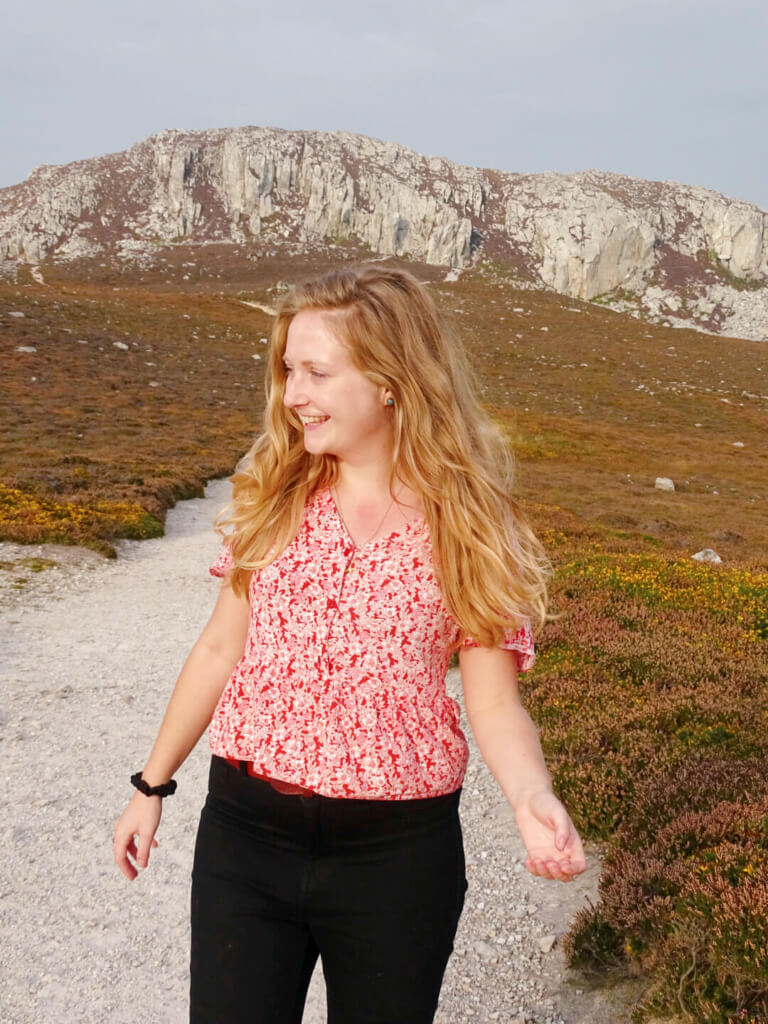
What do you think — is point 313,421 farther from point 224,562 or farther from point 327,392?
point 224,562

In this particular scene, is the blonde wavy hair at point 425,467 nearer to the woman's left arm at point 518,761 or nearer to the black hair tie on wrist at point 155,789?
the woman's left arm at point 518,761

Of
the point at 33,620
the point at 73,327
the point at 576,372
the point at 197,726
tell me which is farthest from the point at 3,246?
the point at 197,726

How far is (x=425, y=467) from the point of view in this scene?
236 centimetres

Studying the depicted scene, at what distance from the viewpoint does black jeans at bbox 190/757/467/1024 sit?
6.72 feet

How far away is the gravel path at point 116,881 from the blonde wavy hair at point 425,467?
298 cm

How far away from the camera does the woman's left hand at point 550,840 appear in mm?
1833

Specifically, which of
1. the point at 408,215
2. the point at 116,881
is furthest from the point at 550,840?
the point at 408,215

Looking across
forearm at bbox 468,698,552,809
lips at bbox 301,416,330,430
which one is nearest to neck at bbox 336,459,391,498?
lips at bbox 301,416,330,430

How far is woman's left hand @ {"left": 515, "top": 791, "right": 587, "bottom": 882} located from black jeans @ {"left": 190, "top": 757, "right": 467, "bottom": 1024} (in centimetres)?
34

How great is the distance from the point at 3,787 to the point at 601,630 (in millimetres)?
6652

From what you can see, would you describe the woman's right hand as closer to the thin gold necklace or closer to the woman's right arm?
the woman's right arm

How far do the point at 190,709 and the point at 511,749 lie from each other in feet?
3.35

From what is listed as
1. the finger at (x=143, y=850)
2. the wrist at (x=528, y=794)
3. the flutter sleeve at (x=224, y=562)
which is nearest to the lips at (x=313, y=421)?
the flutter sleeve at (x=224, y=562)

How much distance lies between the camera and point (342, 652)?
2135mm
